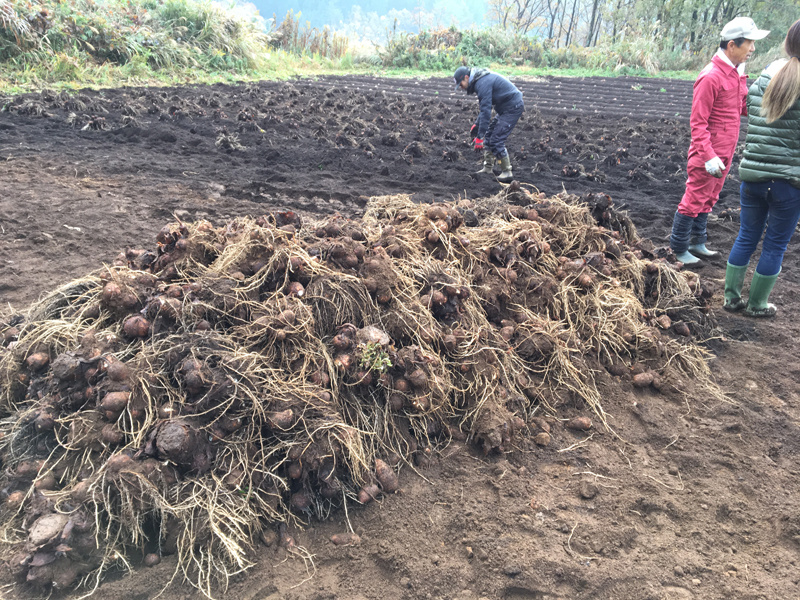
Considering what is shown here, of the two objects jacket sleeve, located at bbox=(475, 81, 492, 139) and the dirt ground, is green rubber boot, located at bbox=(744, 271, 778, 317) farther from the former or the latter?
jacket sleeve, located at bbox=(475, 81, 492, 139)

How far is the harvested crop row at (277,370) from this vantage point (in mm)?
2146

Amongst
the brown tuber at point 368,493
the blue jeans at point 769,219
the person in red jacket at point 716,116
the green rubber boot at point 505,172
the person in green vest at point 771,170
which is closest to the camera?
the brown tuber at point 368,493

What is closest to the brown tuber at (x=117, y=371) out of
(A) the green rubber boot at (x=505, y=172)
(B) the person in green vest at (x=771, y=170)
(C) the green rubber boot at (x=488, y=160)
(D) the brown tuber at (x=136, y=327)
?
(D) the brown tuber at (x=136, y=327)

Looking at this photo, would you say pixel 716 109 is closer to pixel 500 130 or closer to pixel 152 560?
pixel 500 130

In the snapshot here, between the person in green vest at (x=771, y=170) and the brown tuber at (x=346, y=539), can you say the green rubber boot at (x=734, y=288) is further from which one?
the brown tuber at (x=346, y=539)

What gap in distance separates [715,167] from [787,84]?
1.10m

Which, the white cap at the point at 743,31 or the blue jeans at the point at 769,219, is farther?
the white cap at the point at 743,31

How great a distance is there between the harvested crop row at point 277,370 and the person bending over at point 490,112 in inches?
162

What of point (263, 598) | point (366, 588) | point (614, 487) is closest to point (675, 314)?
point (614, 487)

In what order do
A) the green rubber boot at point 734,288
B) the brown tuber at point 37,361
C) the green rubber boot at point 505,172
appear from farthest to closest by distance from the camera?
the green rubber boot at point 505,172, the green rubber boot at point 734,288, the brown tuber at point 37,361

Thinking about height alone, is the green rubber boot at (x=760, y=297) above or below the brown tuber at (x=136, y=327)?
below

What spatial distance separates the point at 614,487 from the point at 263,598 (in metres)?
1.82

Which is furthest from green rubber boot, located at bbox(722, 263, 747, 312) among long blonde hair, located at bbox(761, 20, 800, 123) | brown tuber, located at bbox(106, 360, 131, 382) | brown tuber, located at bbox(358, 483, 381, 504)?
brown tuber, located at bbox(106, 360, 131, 382)

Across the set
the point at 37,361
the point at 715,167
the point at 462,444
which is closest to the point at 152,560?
the point at 37,361
